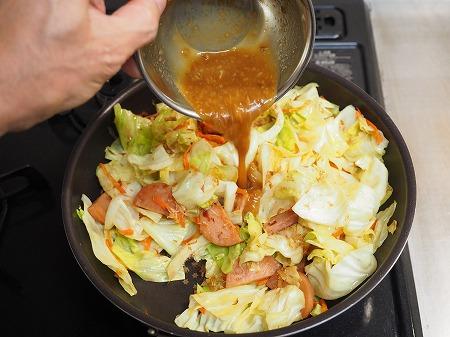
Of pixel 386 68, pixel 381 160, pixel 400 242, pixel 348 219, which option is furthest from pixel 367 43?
pixel 400 242

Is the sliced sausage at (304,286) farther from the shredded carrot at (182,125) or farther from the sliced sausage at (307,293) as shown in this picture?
the shredded carrot at (182,125)

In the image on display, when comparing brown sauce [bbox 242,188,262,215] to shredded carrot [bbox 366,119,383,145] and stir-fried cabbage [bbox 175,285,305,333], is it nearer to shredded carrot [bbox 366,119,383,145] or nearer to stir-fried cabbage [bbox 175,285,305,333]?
stir-fried cabbage [bbox 175,285,305,333]

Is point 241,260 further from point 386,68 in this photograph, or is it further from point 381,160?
point 386,68

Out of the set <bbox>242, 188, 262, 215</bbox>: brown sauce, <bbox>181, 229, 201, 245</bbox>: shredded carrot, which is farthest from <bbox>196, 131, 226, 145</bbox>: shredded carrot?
<bbox>181, 229, 201, 245</bbox>: shredded carrot

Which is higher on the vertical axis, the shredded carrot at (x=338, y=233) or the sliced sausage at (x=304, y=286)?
the shredded carrot at (x=338, y=233)

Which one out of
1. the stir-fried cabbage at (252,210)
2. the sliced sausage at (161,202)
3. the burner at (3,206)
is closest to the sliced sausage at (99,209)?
the stir-fried cabbage at (252,210)

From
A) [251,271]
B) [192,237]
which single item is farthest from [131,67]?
[251,271]

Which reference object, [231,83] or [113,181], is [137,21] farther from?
[113,181]
